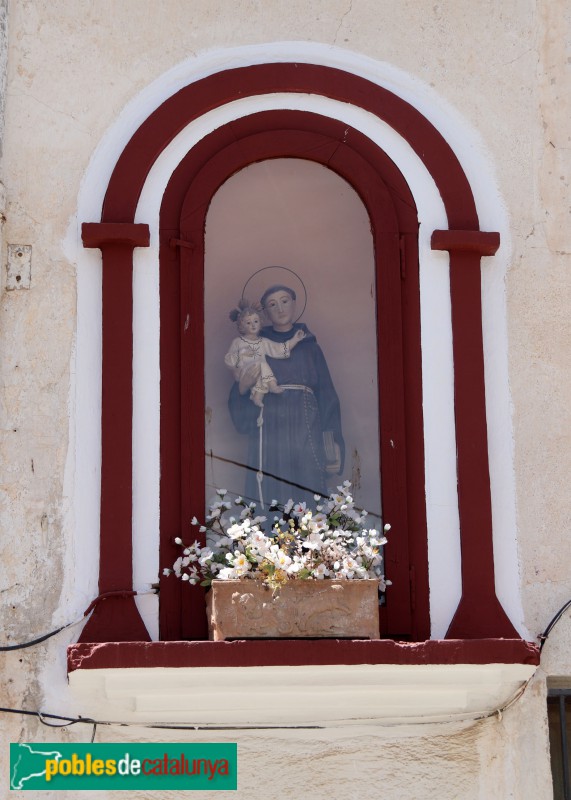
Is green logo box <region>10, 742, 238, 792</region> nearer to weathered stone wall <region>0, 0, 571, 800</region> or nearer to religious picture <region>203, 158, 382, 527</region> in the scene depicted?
weathered stone wall <region>0, 0, 571, 800</region>

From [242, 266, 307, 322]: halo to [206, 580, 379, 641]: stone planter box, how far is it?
1.42 meters

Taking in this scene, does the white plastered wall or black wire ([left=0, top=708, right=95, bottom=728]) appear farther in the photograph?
the white plastered wall

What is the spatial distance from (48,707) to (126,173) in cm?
211

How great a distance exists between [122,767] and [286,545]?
977 millimetres

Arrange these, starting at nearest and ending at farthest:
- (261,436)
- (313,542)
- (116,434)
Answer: (313,542)
(116,434)
(261,436)

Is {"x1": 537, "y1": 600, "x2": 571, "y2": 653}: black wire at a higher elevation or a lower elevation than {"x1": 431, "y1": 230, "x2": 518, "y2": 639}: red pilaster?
lower

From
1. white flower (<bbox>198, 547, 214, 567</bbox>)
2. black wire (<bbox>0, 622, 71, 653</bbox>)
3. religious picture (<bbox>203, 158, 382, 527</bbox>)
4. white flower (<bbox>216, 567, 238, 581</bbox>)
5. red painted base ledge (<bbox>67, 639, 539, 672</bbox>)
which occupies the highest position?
religious picture (<bbox>203, 158, 382, 527</bbox>)

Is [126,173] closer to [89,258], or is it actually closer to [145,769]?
[89,258]

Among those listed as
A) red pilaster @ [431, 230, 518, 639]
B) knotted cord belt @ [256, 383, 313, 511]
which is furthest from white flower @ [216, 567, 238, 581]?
red pilaster @ [431, 230, 518, 639]

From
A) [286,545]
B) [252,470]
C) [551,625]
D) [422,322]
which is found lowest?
[551,625]

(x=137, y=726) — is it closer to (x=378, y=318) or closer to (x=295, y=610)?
(x=295, y=610)

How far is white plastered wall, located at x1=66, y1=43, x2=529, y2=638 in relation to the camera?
20.0ft

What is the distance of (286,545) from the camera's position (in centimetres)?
585

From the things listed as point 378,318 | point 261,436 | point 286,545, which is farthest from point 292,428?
point 286,545
